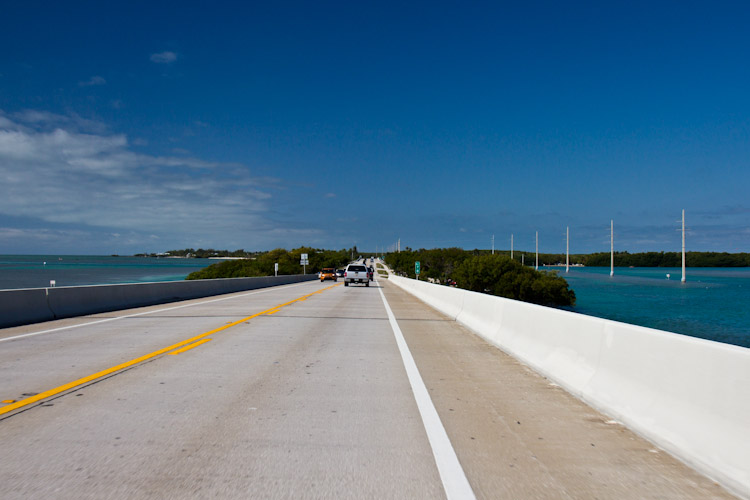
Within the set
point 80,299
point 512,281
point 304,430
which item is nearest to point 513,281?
point 512,281

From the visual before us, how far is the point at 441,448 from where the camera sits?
15.3ft

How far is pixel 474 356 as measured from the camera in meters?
10.0

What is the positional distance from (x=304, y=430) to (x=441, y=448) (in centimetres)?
131

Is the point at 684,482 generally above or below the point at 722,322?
above

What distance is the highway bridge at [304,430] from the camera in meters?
3.85

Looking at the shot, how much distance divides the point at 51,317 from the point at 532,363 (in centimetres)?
1325

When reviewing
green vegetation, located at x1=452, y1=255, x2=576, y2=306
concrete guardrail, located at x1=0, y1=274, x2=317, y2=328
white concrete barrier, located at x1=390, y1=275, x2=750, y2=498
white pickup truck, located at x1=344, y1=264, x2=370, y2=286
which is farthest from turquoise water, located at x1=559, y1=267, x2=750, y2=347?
white concrete barrier, located at x1=390, y1=275, x2=750, y2=498

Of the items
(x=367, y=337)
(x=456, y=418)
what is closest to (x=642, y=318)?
(x=367, y=337)

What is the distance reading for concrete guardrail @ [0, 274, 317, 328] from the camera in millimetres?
13906

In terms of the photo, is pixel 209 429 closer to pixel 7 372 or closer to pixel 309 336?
pixel 7 372

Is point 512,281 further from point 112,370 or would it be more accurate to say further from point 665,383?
point 665,383

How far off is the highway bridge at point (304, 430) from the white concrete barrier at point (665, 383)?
161mm

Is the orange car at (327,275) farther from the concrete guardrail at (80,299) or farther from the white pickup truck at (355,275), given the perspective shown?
the concrete guardrail at (80,299)

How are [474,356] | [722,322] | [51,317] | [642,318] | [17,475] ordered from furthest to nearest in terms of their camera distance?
[642,318] < [722,322] < [51,317] < [474,356] < [17,475]
